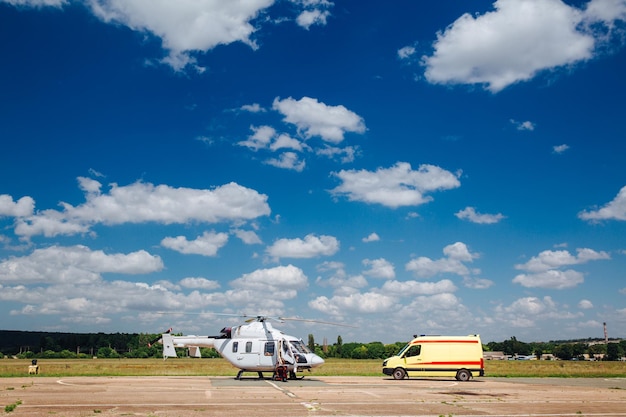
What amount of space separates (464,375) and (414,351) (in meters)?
3.56

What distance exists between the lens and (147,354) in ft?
399

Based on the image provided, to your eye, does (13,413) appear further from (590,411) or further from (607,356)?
(607,356)

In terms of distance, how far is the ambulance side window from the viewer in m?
35.9

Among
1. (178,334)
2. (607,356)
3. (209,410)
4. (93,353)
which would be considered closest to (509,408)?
(209,410)

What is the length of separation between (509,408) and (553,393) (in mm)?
8134

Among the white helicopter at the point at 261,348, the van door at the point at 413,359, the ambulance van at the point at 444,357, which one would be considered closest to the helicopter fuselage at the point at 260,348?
the white helicopter at the point at 261,348

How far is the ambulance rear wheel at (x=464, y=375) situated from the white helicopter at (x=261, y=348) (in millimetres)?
9556

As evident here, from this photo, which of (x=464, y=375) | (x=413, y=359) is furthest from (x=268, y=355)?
(x=464, y=375)

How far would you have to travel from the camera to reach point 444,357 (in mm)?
35594

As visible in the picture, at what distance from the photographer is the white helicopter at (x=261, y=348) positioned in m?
33.1

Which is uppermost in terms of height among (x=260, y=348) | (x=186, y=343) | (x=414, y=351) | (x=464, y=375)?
(x=186, y=343)

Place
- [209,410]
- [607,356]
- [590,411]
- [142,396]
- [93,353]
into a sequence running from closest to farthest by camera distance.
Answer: [209,410] < [590,411] < [142,396] < [93,353] < [607,356]

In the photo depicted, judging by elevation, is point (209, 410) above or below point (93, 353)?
above

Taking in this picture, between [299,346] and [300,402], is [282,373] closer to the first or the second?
[299,346]
